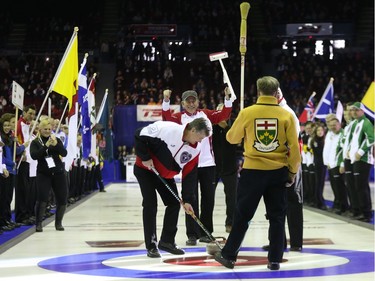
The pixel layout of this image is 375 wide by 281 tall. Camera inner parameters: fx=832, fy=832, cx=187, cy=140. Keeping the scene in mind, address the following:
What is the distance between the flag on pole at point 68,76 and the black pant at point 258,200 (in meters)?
5.41

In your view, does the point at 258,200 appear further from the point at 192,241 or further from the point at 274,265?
the point at 192,241

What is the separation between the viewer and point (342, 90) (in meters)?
37.9

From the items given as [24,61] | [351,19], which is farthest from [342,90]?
[24,61]

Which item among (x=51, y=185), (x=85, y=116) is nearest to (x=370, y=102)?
(x=85, y=116)

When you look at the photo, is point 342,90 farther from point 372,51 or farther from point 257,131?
point 257,131

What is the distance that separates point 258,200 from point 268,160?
0.43 m

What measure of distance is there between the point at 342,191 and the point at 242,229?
776 cm

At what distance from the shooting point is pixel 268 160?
8.22 meters

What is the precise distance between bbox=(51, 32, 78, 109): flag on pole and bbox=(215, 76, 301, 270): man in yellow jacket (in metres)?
5.30

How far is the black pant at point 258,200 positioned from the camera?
27.2ft

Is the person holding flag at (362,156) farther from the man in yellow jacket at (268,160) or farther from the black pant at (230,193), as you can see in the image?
the man in yellow jacket at (268,160)

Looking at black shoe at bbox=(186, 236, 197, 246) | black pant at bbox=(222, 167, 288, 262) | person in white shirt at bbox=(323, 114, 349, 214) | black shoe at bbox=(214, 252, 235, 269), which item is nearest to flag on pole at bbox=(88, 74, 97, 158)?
person in white shirt at bbox=(323, 114, 349, 214)

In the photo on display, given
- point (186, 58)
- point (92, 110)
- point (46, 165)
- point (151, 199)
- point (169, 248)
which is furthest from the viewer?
point (186, 58)

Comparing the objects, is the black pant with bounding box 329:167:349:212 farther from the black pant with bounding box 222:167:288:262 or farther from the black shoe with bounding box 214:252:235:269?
the black pant with bounding box 222:167:288:262
